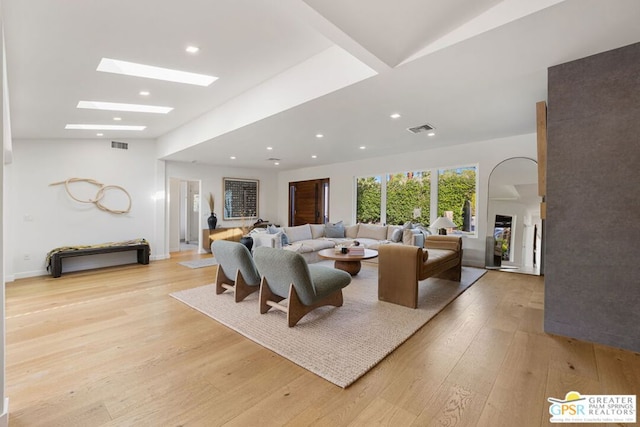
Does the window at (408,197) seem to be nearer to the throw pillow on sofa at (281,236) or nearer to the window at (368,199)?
the window at (368,199)

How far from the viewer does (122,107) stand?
396cm

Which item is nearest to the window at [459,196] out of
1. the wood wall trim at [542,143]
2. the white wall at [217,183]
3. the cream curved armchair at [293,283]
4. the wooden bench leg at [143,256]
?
the wood wall trim at [542,143]

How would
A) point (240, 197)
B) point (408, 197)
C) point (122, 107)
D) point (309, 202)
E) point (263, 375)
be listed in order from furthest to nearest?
point (309, 202) < point (240, 197) < point (408, 197) < point (122, 107) < point (263, 375)

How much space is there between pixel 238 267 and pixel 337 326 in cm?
144

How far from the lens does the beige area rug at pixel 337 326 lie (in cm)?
220

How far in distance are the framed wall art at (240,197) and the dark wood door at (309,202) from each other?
1215 mm

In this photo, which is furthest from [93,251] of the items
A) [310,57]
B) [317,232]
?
[310,57]

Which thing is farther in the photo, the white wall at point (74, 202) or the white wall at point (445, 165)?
the white wall at point (445, 165)

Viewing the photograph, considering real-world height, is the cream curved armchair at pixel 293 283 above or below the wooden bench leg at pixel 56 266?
above

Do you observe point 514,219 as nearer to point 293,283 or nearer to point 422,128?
point 422,128

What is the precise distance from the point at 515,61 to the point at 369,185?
519 centimetres

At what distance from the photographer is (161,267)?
5.72 meters

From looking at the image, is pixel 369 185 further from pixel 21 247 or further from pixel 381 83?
pixel 21 247

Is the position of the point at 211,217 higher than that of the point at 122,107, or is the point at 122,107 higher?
the point at 122,107
